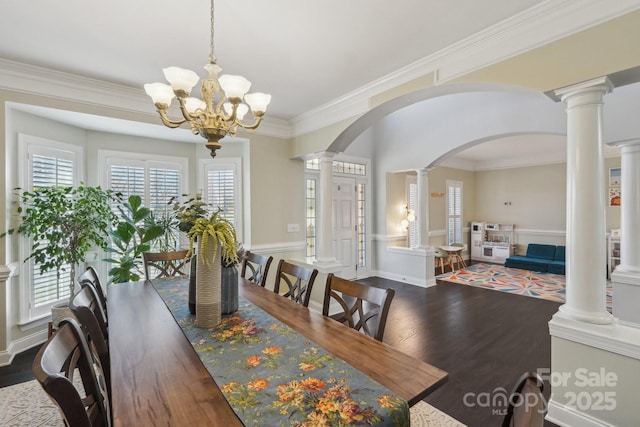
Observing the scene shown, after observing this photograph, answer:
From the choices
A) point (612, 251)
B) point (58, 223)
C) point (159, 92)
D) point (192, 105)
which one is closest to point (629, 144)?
point (612, 251)

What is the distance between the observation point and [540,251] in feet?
24.5

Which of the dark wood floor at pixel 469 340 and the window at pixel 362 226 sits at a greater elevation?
the window at pixel 362 226

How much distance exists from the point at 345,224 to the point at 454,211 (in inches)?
165

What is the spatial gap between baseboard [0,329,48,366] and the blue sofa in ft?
30.1

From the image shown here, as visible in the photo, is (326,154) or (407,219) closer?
(326,154)

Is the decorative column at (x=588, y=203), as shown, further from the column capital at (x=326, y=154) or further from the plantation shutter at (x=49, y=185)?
the plantation shutter at (x=49, y=185)

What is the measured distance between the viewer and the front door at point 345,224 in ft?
19.3

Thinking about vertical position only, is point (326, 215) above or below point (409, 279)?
above

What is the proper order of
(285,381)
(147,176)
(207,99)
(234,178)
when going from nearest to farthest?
(285,381) < (207,99) < (147,176) < (234,178)

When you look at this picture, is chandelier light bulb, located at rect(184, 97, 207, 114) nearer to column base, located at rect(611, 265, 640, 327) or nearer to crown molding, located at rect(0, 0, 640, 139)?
crown molding, located at rect(0, 0, 640, 139)

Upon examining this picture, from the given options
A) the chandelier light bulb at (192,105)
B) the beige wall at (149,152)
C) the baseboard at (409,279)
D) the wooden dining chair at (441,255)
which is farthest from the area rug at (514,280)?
the chandelier light bulb at (192,105)

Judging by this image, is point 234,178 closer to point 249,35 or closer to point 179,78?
point 249,35

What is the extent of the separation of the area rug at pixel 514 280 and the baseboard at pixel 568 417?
3.41 metres

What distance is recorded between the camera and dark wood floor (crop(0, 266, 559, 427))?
7.95 feet
